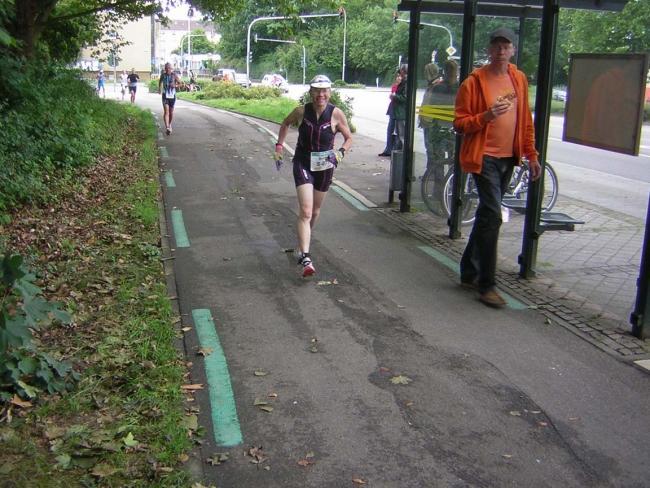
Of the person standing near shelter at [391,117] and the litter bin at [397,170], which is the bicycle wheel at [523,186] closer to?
the litter bin at [397,170]

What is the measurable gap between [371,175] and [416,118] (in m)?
4.00

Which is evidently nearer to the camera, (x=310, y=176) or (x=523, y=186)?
(x=310, y=176)

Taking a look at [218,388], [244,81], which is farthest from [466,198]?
[244,81]

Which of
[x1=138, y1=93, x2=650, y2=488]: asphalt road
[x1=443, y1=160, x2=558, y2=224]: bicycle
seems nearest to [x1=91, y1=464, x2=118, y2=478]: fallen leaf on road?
[x1=138, y1=93, x2=650, y2=488]: asphalt road

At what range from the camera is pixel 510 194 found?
941cm

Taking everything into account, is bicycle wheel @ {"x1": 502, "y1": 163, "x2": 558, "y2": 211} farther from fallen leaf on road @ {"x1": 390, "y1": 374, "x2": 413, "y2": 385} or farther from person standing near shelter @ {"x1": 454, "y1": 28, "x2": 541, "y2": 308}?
fallen leaf on road @ {"x1": 390, "y1": 374, "x2": 413, "y2": 385}

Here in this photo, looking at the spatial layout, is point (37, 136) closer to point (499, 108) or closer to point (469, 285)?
point (469, 285)

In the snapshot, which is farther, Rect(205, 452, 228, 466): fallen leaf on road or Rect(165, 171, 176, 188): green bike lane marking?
Rect(165, 171, 176, 188): green bike lane marking

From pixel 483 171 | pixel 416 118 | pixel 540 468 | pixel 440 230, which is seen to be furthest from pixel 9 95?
pixel 540 468

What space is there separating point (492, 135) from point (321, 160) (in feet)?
5.68

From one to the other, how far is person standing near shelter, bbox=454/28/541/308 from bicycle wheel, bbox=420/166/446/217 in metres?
3.04

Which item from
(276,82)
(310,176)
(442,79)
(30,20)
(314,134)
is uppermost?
(276,82)

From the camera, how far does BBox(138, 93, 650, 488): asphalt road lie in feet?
11.7

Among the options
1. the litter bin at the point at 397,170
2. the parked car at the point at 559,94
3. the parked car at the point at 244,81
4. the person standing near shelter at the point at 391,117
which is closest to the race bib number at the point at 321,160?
the parked car at the point at 559,94
